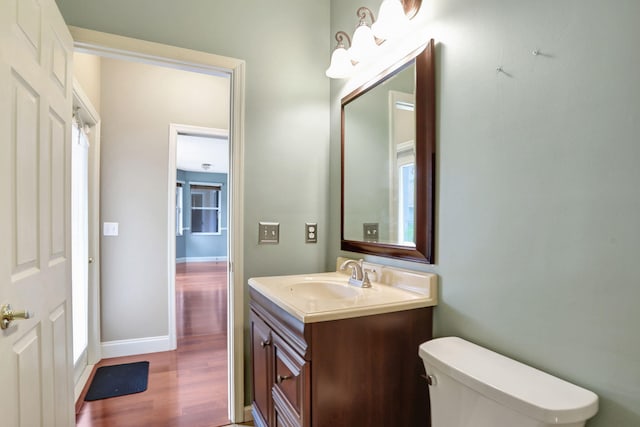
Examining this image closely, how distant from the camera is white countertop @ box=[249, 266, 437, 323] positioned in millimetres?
1099

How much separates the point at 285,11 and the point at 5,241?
1.82m

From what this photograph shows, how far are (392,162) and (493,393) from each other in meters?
1.02

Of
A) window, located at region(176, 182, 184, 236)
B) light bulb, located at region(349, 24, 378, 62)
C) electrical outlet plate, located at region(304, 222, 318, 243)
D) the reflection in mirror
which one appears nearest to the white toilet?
the reflection in mirror

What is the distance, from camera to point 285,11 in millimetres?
1985

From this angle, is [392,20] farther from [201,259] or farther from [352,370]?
[201,259]

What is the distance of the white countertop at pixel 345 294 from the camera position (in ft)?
3.60

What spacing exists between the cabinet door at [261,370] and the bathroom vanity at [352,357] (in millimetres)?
46

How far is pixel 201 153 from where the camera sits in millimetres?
6508

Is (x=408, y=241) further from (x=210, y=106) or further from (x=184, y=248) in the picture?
(x=184, y=248)

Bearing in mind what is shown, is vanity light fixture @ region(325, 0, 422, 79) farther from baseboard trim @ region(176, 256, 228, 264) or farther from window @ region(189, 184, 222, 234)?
baseboard trim @ region(176, 256, 228, 264)

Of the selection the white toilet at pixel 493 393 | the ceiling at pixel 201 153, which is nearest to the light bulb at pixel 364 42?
the white toilet at pixel 493 393

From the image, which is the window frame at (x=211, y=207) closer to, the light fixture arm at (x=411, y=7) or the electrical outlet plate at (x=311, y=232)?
the electrical outlet plate at (x=311, y=232)

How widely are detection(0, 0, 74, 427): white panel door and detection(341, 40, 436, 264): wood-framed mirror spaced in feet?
4.34

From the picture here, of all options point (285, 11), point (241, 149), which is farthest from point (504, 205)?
point (285, 11)
